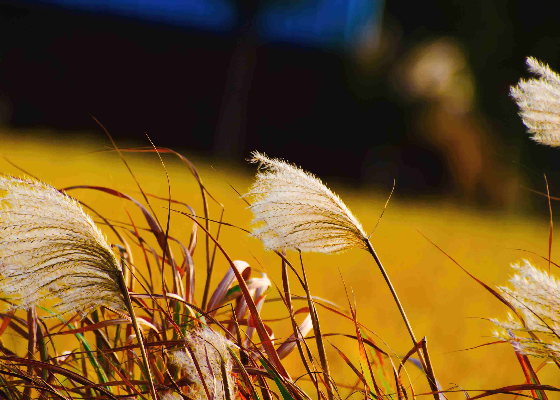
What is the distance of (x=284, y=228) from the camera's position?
0.67 metres

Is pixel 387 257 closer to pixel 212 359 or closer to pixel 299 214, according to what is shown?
pixel 299 214

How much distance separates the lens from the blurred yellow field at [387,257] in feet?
8.03

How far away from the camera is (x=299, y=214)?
66 centimetres

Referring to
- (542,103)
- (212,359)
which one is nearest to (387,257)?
(542,103)

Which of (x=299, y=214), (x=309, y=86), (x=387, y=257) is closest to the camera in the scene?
(x=299, y=214)

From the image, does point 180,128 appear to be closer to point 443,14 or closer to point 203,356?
point 443,14

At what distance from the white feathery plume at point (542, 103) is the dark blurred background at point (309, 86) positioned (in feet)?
23.2

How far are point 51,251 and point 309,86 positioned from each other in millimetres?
8629

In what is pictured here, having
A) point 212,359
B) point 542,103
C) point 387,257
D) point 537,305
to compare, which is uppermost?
point 542,103

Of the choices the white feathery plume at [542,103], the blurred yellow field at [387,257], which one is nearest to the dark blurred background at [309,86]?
the blurred yellow field at [387,257]

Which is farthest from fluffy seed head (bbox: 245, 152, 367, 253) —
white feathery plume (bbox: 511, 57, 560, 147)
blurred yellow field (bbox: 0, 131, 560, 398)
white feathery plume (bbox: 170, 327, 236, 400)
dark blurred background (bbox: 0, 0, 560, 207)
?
dark blurred background (bbox: 0, 0, 560, 207)

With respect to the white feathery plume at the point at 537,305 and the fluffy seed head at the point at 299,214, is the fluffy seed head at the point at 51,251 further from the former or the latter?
the white feathery plume at the point at 537,305

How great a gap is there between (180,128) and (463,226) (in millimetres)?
4651

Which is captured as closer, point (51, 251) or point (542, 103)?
point (51, 251)
